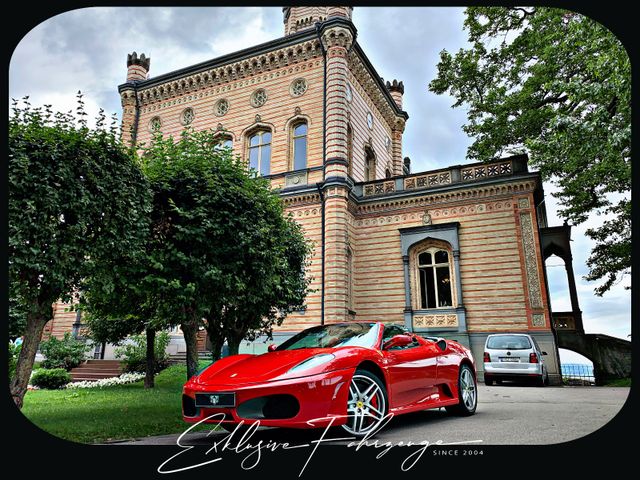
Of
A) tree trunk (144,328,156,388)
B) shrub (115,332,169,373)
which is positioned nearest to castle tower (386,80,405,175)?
shrub (115,332,169,373)

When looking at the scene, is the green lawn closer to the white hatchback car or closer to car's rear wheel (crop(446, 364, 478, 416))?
car's rear wheel (crop(446, 364, 478, 416))

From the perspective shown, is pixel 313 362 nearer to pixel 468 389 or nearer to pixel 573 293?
pixel 468 389

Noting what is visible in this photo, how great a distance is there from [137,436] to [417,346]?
4.07 m

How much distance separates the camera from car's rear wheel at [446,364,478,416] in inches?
282

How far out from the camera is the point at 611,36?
8.65 m

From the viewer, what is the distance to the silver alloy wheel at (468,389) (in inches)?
287

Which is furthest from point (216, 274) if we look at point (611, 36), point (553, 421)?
point (611, 36)

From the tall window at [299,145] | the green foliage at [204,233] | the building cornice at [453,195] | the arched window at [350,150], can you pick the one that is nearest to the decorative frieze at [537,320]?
the building cornice at [453,195]

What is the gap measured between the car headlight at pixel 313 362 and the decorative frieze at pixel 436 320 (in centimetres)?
1485

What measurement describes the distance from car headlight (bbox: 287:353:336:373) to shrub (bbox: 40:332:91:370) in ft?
61.6

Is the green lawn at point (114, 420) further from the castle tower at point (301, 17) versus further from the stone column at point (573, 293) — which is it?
the castle tower at point (301, 17)

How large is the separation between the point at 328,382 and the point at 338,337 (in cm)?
141

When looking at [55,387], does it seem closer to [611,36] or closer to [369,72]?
[611,36]

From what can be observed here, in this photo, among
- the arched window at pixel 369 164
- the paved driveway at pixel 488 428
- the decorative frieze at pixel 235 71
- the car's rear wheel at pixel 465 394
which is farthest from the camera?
the arched window at pixel 369 164
